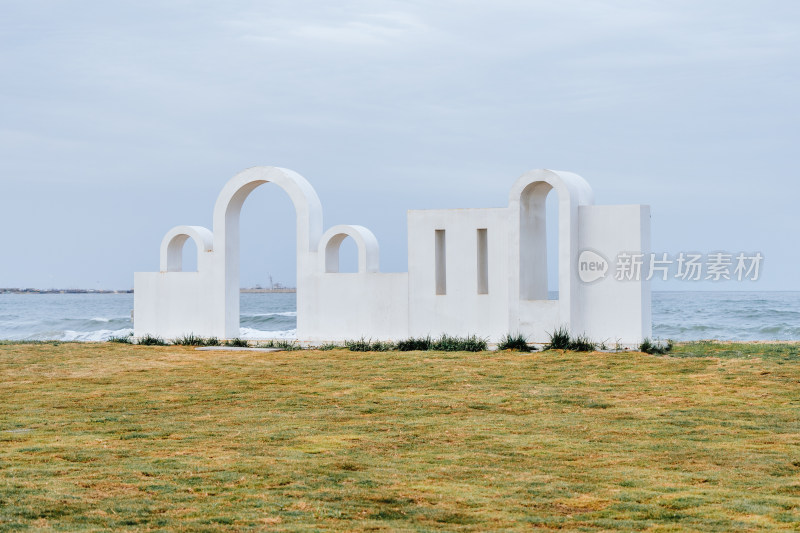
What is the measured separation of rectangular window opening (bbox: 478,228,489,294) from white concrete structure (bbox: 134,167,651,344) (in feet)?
0.07

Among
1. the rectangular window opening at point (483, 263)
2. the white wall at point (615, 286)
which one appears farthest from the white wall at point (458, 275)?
the white wall at point (615, 286)

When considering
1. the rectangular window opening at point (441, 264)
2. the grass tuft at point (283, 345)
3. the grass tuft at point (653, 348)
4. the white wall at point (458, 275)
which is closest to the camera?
the grass tuft at point (653, 348)

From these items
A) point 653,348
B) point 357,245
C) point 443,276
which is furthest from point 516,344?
point 357,245

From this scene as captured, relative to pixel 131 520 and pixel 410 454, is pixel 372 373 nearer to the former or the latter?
pixel 410 454

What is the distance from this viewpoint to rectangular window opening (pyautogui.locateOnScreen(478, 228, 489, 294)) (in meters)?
20.5

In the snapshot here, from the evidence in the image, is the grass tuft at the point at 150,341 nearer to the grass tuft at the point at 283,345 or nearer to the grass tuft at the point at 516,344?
the grass tuft at the point at 283,345

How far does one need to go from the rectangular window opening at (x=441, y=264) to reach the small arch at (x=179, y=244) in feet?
20.9

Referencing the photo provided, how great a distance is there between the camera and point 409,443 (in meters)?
10.1

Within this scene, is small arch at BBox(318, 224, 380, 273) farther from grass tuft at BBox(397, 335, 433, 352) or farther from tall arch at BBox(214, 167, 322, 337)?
grass tuft at BBox(397, 335, 433, 352)

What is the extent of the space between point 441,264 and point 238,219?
5675 mm

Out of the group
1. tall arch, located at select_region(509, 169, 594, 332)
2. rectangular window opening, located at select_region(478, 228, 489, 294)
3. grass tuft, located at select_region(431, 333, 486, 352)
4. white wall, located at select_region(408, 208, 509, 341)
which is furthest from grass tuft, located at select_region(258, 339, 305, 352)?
tall arch, located at select_region(509, 169, 594, 332)

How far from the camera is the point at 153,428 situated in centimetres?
1120

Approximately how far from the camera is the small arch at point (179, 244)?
2344 cm

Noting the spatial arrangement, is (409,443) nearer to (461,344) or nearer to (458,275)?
(461,344)
